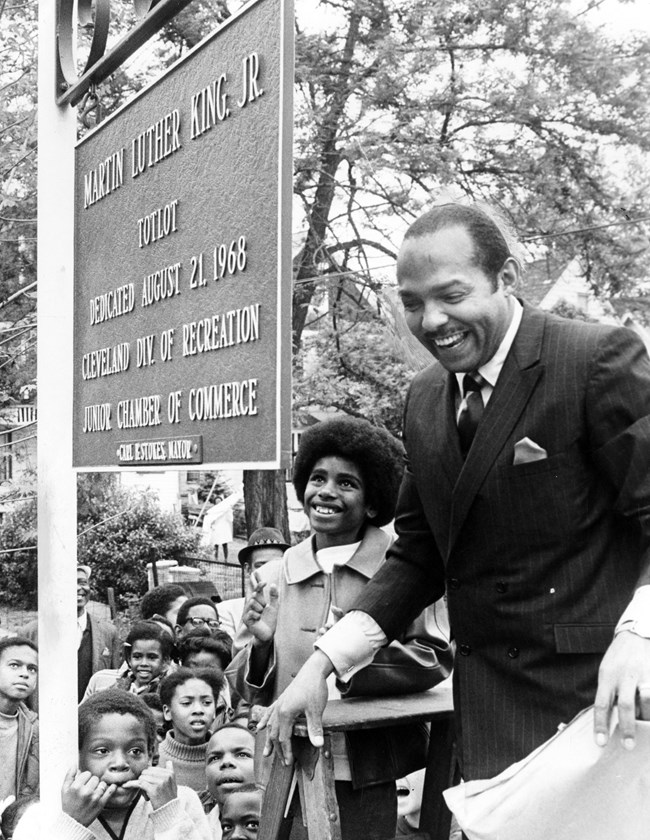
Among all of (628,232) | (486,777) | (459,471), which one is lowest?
(486,777)

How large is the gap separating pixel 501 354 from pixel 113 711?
244 cm

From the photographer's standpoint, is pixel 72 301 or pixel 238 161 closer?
pixel 238 161

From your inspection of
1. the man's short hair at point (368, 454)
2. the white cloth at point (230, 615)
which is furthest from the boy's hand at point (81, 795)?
the white cloth at point (230, 615)

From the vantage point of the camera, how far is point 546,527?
87.9 inches

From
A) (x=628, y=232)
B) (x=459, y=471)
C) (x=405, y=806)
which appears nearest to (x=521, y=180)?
(x=628, y=232)

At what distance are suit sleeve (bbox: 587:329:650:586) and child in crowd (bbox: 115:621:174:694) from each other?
432 cm

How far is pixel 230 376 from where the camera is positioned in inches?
97.5

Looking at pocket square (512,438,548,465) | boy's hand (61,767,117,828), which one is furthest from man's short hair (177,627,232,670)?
pocket square (512,438,548,465)

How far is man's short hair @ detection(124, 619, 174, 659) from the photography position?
620 cm

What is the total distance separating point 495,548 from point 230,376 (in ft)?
2.27

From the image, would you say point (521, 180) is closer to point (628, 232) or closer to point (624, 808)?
point (628, 232)

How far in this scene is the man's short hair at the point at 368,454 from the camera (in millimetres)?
3809

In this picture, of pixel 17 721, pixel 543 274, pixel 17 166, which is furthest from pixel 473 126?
pixel 17 721

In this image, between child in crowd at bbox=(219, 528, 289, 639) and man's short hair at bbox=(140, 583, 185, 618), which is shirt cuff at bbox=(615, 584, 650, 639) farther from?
man's short hair at bbox=(140, 583, 185, 618)
